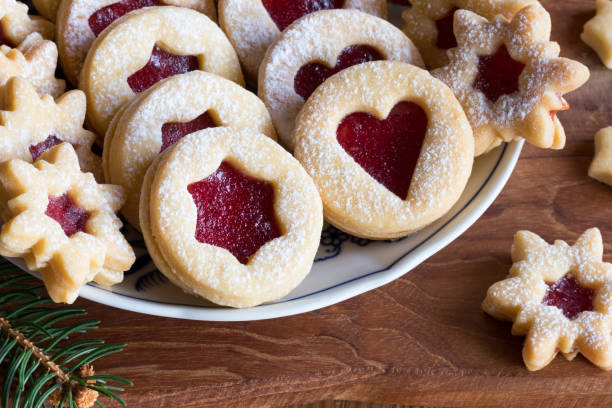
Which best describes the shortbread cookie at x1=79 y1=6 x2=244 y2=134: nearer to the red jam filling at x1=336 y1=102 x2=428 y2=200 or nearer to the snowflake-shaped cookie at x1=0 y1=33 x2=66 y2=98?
the snowflake-shaped cookie at x1=0 y1=33 x2=66 y2=98

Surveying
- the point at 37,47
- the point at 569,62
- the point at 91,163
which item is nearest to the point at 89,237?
the point at 91,163

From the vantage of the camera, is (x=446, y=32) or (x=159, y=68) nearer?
(x=159, y=68)

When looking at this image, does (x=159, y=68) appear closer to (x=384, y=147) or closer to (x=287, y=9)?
(x=287, y=9)

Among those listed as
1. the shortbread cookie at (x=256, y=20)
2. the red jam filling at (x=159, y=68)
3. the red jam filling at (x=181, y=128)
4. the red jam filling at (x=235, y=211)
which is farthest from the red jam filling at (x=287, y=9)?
the red jam filling at (x=235, y=211)

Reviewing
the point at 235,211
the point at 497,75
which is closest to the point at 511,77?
the point at 497,75

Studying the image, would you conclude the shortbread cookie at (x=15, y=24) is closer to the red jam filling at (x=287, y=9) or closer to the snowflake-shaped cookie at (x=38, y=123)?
the snowflake-shaped cookie at (x=38, y=123)

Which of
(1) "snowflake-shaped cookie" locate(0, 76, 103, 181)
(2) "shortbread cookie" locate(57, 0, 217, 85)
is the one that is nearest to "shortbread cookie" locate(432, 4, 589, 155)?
(2) "shortbread cookie" locate(57, 0, 217, 85)

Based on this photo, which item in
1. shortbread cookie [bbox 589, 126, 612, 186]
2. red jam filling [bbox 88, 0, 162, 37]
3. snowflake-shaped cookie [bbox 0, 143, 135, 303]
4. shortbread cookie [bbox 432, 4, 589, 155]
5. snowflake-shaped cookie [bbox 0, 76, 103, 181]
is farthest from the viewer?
shortbread cookie [bbox 589, 126, 612, 186]
